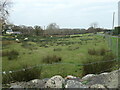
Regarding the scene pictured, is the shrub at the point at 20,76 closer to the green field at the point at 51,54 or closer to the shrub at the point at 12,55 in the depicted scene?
the green field at the point at 51,54

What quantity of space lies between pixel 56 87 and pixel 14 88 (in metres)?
0.88

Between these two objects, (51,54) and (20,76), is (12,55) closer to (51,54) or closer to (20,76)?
(51,54)

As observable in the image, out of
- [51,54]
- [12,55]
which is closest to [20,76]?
[51,54]

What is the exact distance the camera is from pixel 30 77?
3539 millimetres

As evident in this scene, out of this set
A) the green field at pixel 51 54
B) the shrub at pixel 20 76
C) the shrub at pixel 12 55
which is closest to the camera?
the shrub at pixel 20 76

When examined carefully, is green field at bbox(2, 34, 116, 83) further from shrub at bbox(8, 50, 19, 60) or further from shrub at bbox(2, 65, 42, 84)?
shrub at bbox(2, 65, 42, 84)

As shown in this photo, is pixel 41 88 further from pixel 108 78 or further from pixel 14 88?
pixel 108 78

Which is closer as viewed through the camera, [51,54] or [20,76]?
[20,76]

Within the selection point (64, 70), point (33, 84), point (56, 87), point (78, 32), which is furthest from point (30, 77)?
point (78, 32)

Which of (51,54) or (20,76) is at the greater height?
(20,76)

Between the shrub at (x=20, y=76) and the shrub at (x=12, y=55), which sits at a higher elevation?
the shrub at (x=20, y=76)

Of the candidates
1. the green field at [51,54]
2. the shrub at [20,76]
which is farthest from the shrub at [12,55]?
the shrub at [20,76]

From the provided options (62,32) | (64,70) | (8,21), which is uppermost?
(8,21)

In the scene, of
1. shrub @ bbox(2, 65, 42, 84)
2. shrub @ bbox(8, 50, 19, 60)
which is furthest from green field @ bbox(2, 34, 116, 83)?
shrub @ bbox(2, 65, 42, 84)
